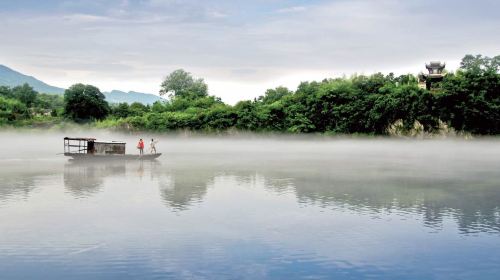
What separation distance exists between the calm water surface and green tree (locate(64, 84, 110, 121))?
73.5 meters

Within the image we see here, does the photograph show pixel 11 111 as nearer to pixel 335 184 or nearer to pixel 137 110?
pixel 137 110

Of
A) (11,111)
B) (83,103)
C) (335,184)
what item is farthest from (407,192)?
(11,111)

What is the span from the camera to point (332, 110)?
78.1 meters

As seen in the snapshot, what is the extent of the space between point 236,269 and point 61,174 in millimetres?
22735

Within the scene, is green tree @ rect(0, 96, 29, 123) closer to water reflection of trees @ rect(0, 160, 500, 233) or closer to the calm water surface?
water reflection of trees @ rect(0, 160, 500, 233)

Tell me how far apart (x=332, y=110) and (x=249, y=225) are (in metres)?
61.2

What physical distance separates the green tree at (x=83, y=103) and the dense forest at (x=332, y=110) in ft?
0.63

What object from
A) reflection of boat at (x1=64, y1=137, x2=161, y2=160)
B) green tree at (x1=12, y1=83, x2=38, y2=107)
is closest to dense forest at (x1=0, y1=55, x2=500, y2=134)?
green tree at (x1=12, y1=83, x2=38, y2=107)

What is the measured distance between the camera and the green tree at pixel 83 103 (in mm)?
104562

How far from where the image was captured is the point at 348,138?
255ft

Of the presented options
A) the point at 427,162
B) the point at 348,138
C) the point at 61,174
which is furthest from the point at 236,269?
the point at 348,138

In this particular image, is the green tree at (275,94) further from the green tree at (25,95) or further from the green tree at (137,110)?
the green tree at (25,95)

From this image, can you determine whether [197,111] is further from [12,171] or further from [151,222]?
[151,222]

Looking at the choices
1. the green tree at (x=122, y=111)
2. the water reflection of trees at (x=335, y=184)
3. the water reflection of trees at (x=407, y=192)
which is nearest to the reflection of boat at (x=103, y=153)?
the water reflection of trees at (x=335, y=184)
